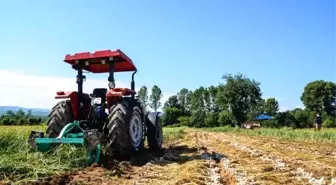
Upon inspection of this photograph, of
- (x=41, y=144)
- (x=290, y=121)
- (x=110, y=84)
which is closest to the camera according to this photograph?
(x=41, y=144)

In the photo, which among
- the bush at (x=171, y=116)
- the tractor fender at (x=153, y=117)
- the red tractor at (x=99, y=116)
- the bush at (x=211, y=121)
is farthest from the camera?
the bush at (x=171, y=116)

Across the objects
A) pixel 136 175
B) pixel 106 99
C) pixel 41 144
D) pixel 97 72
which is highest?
pixel 97 72

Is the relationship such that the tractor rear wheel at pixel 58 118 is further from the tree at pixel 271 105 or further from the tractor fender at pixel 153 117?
the tree at pixel 271 105

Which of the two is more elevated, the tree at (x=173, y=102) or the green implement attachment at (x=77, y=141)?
the tree at (x=173, y=102)

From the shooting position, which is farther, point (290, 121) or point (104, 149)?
point (290, 121)

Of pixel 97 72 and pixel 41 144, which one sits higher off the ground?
pixel 97 72

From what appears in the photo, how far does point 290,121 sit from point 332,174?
5636cm

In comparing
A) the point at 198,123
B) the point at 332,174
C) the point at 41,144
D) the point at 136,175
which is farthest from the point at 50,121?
the point at 198,123

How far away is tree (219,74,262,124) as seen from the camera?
6344cm

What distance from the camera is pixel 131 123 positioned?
7.80 meters

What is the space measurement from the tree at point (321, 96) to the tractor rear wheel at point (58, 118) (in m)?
75.2

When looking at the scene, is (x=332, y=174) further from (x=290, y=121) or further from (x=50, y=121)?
(x=290, y=121)

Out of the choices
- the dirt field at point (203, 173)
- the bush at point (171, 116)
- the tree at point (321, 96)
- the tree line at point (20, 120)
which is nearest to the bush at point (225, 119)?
the bush at point (171, 116)

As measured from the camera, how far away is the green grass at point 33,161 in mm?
5340
